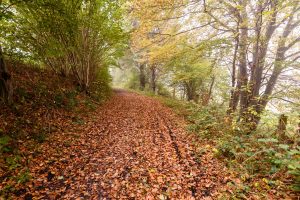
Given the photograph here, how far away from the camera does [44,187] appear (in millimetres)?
3479

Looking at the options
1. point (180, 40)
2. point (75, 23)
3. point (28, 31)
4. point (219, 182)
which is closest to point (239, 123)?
point (219, 182)

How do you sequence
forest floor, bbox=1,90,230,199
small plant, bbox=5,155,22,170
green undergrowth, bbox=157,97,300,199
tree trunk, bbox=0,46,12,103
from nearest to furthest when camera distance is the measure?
green undergrowth, bbox=157,97,300,199
forest floor, bbox=1,90,230,199
small plant, bbox=5,155,22,170
tree trunk, bbox=0,46,12,103

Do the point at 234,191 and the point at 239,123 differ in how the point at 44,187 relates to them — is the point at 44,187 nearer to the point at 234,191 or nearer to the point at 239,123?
the point at 234,191

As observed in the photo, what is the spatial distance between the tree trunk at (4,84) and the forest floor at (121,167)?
203 cm

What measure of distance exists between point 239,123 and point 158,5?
16.9 feet

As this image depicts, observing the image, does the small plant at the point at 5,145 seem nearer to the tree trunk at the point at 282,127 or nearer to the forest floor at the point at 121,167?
the forest floor at the point at 121,167

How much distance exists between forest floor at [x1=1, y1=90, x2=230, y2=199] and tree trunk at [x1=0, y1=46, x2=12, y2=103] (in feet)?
6.67

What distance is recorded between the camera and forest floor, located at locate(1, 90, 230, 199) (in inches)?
134

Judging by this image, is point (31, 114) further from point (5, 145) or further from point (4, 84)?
point (5, 145)

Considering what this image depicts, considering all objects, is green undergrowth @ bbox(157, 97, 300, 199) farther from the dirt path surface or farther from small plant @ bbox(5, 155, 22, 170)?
small plant @ bbox(5, 155, 22, 170)

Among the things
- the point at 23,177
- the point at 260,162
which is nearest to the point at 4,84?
the point at 23,177

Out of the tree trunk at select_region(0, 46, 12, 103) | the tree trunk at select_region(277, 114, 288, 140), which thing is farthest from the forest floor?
the tree trunk at select_region(0, 46, 12, 103)

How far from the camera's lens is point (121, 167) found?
428 cm

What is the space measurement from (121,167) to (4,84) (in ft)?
15.3
